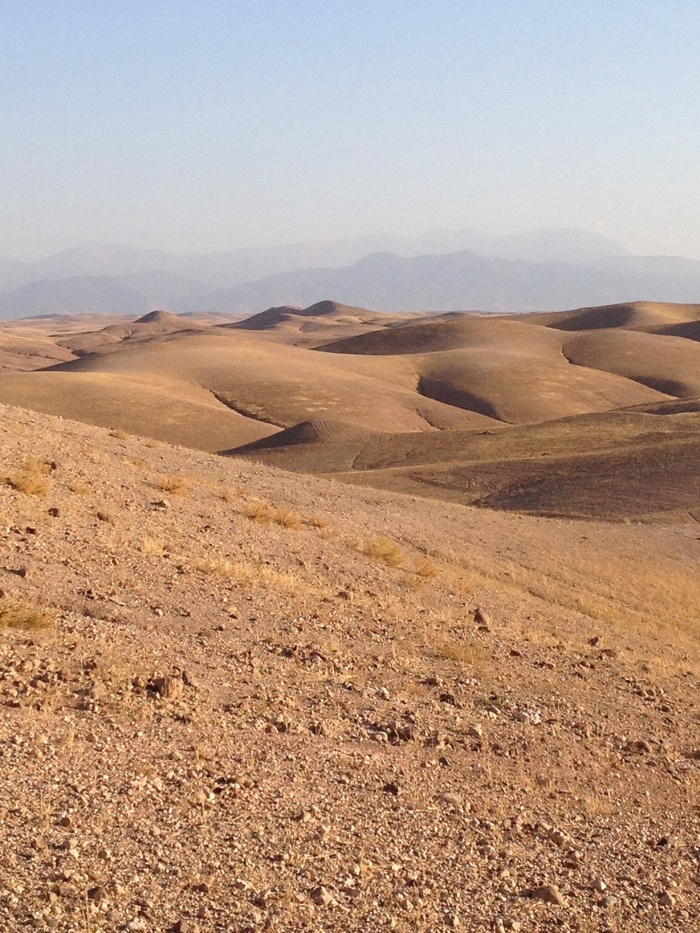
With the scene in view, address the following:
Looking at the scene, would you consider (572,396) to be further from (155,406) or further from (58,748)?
(58,748)

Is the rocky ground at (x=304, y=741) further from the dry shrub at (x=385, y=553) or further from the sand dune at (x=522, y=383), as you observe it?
the sand dune at (x=522, y=383)

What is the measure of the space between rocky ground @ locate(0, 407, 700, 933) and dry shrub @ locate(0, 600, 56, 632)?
0.8 inches

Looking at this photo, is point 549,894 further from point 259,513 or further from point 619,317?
point 619,317

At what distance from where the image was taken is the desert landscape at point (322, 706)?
6.09 metres

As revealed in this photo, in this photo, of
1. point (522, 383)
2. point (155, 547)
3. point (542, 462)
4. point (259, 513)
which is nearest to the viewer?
point (155, 547)

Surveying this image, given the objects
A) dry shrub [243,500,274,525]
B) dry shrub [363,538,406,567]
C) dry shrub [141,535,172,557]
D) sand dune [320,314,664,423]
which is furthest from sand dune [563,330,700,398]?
dry shrub [141,535,172,557]

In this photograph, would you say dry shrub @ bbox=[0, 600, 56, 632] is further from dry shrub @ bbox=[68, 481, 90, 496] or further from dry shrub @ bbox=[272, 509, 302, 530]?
dry shrub @ bbox=[272, 509, 302, 530]

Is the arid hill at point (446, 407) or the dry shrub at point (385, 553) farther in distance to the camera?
the arid hill at point (446, 407)

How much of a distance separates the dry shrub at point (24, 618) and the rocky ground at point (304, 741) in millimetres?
20

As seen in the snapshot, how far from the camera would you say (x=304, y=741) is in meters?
8.26

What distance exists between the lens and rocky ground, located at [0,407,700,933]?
19.6ft

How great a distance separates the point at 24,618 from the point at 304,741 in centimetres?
285

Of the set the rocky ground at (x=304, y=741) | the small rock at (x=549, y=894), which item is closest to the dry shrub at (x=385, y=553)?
the rocky ground at (x=304, y=741)

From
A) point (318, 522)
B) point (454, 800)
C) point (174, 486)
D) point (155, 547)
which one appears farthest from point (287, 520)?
point (454, 800)
